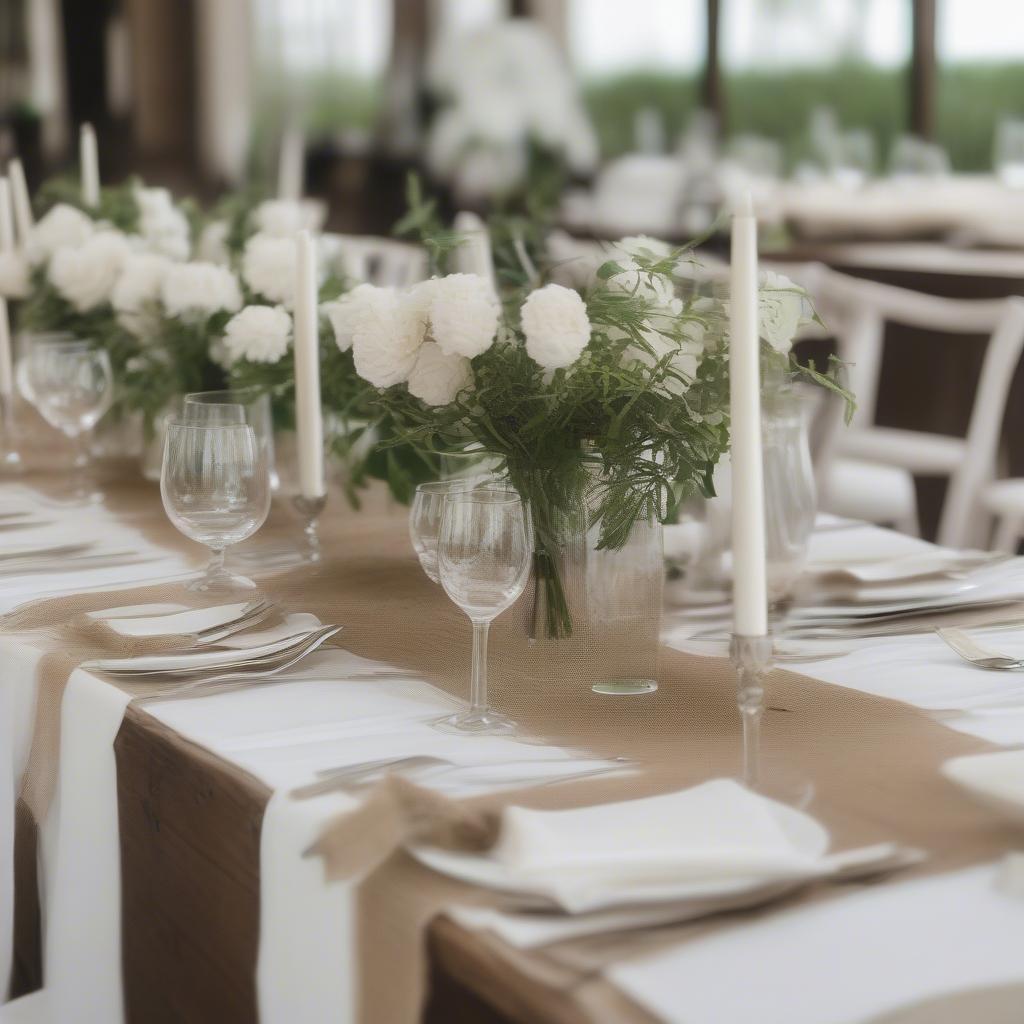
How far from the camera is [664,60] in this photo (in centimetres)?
799

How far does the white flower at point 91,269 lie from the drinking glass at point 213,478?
0.72m

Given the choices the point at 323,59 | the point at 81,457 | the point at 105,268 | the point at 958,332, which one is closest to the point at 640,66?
the point at 323,59

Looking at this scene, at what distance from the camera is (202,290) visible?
5.91ft

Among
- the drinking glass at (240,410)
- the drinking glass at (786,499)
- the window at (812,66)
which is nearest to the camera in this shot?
the drinking glass at (786,499)

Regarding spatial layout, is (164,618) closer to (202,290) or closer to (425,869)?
(425,869)

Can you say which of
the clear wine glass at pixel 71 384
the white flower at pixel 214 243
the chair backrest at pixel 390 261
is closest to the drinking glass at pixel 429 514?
the clear wine glass at pixel 71 384

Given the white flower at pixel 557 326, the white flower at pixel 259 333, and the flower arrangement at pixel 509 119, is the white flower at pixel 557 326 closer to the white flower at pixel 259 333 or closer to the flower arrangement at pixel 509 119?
the white flower at pixel 259 333

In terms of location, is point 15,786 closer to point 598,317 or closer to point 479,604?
point 479,604

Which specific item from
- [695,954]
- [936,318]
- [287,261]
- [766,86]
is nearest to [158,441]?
[287,261]

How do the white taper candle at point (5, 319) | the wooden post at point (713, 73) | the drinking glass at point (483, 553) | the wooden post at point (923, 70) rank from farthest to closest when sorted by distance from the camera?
1. the wooden post at point (713, 73)
2. the wooden post at point (923, 70)
3. the white taper candle at point (5, 319)
4. the drinking glass at point (483, 553)

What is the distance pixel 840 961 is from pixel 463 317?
586 mm

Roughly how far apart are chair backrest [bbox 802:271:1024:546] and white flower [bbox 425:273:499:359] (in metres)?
1.86

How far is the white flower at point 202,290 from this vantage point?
1.80m

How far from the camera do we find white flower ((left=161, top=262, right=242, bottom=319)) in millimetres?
1800
